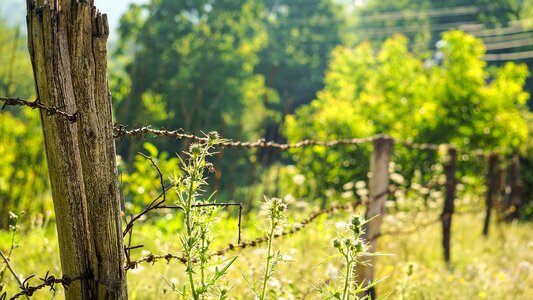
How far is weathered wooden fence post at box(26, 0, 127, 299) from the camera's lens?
5.47ft

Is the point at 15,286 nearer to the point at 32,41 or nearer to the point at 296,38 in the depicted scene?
the point at 32,41

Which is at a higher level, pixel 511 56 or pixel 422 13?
pixel 422 13

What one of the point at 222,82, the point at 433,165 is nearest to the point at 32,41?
Result: the point at 433,165

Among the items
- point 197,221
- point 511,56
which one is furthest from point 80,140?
point 511,56

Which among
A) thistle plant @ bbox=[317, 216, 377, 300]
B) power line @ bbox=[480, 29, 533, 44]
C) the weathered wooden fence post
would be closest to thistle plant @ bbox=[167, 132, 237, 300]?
the weathered wooden fence post

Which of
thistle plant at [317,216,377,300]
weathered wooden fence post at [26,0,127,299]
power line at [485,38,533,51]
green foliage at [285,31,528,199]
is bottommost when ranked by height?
thistle plant at [317,216,377,300]

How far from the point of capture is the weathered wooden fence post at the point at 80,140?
5.47 feet

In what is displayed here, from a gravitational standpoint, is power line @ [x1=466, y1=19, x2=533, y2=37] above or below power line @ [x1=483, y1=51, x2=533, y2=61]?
above

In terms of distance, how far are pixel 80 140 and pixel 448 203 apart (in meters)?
5.68

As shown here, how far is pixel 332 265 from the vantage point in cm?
377

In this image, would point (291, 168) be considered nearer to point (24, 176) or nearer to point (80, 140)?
point (24, 176)

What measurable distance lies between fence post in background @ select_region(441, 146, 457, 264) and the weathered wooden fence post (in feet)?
17.6

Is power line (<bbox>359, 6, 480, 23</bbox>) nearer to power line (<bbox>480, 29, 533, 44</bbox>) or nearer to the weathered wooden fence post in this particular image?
power line (<bbox>480, 29, 533, 44</bbox>)

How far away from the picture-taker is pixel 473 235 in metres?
8.35
